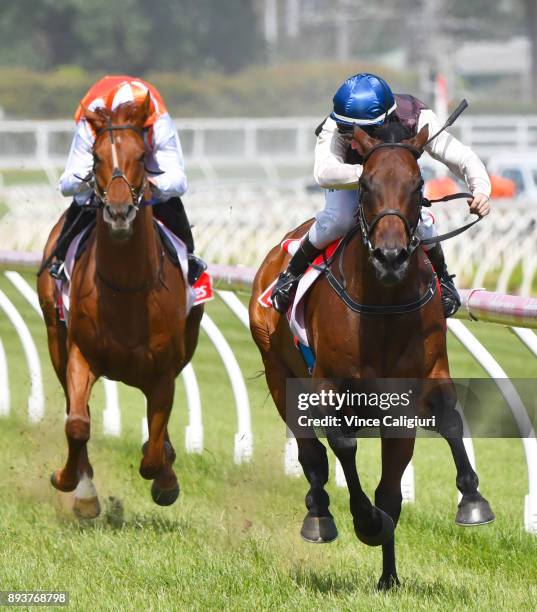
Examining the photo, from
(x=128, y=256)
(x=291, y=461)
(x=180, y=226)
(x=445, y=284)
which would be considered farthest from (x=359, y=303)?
(x=291, y=461)

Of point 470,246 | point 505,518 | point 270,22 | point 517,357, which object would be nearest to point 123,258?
point 505,518

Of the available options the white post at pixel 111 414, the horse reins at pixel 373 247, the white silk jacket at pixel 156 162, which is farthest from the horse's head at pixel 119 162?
the white post at pixel 111 414

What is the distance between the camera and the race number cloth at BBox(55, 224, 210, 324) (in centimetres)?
651

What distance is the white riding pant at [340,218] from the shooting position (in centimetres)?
525

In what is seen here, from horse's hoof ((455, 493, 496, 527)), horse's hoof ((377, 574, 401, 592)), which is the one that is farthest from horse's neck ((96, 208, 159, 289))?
horse's hoof ((455, 493, 496, 527))

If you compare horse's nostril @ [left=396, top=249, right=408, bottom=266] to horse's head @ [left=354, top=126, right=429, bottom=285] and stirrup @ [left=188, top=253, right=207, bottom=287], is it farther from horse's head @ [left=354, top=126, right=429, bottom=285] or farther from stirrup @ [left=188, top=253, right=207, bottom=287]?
stirrup @ [left=188, top=253, right=207, bottom=287]

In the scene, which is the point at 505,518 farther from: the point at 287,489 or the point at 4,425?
the point at 4,425

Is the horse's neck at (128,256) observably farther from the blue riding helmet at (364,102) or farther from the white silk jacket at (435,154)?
the blue riding helmet at (364,102)

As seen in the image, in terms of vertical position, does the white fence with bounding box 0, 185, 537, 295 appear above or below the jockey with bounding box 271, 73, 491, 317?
below

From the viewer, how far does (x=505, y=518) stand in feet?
19.9

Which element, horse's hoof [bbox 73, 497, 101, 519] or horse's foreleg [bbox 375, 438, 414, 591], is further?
horse's hoof [bbox 73, 497, 101, 519]

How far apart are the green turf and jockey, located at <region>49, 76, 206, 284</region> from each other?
42.8 inches

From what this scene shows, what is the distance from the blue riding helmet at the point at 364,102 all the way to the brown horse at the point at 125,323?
3.56ft

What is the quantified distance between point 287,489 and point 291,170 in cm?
3026
